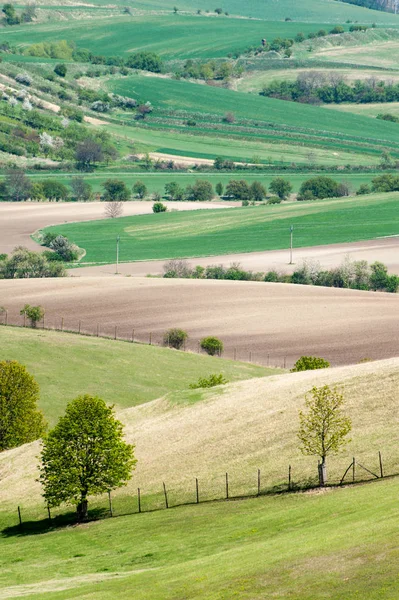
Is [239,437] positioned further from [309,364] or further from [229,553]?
[309,364]

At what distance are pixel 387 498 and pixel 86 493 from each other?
2070 cm

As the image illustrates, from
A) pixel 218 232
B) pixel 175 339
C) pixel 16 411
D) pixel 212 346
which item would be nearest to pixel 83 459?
pixel 16 411

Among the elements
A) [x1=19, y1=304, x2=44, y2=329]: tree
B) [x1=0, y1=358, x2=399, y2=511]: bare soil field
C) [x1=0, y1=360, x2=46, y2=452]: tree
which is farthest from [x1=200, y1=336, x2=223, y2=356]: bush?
[x1=0, y1=360, x2=46, y2=452]: tree

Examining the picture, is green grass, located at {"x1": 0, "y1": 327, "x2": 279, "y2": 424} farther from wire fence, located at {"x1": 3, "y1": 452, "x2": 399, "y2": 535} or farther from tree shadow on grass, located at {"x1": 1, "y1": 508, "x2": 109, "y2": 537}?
tree shadow on grass, located at {"x1": 1, "y1": 508, "x2": 109, "y2": 537}

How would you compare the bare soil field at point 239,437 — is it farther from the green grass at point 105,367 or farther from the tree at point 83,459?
the green grass at point 105,367

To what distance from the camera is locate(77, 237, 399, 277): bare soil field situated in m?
156

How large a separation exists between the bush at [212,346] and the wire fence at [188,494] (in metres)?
43.3

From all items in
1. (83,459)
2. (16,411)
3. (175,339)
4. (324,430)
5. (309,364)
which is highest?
(324,430)

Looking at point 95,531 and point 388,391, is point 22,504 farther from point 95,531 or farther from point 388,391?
point 388,391

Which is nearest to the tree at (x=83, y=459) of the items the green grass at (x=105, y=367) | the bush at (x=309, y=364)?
the green grass at (x=105, y=367)

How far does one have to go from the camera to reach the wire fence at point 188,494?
56984mm

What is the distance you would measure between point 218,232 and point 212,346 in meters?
81.0

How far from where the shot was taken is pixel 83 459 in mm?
64062

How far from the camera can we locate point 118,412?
8569 cm
